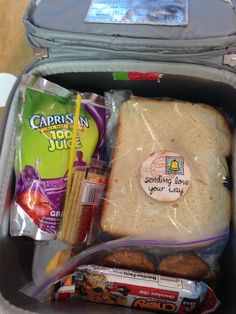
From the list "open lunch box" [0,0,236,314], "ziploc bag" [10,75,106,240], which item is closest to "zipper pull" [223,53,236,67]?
"open lunch box" [0,0,236,314]

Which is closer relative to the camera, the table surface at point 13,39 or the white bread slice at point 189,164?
the white bread slice at point 189,164

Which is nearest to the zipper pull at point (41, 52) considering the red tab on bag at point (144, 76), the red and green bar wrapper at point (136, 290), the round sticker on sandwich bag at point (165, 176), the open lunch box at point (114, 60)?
the open lunch box at point (114, 60)

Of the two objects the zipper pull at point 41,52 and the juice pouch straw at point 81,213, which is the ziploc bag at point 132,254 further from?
the zipper pull at point 41,52

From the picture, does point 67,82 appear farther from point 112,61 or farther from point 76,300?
point 76,300

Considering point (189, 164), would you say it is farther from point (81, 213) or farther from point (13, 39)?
point (13, 39)

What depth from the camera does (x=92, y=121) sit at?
30.3 inches

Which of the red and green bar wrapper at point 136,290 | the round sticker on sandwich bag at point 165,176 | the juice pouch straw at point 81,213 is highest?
the round sticker on sandwich bag at point 165,176

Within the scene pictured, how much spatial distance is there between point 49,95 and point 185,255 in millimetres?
374

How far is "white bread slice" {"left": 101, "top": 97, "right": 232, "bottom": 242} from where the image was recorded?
0.68 meters

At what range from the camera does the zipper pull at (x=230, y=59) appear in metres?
0.67

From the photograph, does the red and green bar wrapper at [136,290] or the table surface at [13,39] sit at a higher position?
the table surface at [13,39]

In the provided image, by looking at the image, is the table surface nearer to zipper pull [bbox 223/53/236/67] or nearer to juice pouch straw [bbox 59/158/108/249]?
juice pouch straw [bbox 59/158/108/249]

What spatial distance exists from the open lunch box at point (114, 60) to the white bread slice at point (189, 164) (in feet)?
0.12

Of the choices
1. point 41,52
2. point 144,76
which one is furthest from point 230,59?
point 41,52
